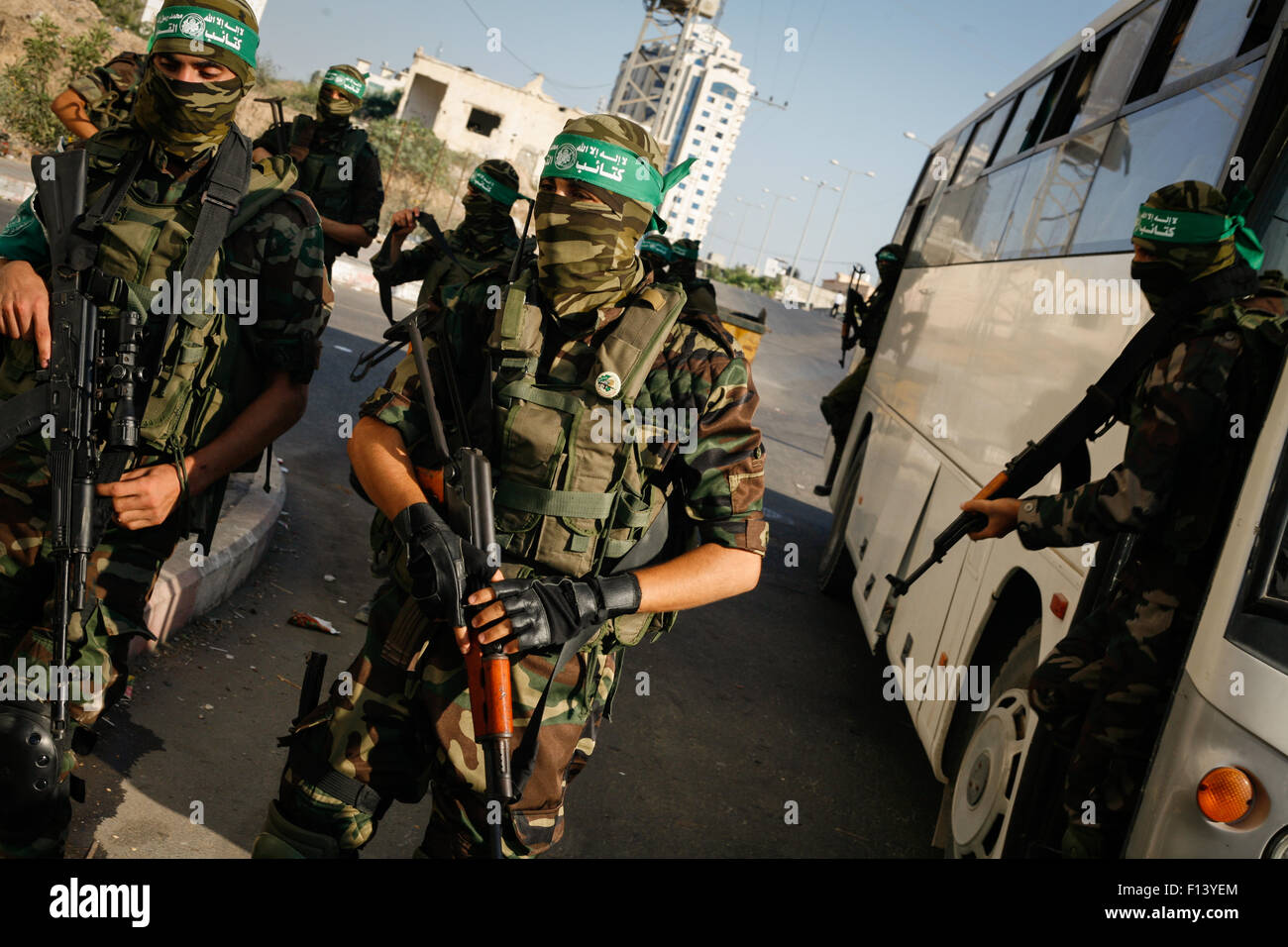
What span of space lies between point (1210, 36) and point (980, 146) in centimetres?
388

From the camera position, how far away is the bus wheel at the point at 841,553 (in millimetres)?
7789

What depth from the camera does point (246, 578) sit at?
5.16 meters

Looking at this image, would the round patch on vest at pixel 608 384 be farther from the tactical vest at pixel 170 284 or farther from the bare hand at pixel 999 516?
the bare hand at pixel 999 516

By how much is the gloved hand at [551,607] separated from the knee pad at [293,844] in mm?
600

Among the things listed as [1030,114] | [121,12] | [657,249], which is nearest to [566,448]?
[1030,114]

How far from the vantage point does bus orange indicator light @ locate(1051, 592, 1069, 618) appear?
3.41 m

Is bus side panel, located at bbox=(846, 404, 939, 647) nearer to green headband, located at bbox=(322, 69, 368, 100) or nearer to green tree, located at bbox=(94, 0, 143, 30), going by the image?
green headband, located at bbox=(322, 69, 368, 100)

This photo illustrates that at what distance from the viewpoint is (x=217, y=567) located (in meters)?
4.61

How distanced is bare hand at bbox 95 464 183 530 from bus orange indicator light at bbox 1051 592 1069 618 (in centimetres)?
255

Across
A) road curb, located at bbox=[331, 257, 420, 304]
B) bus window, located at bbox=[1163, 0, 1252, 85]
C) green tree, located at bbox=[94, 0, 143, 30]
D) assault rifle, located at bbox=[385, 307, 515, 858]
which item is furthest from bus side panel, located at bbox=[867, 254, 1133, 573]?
green tree, located at bbox=[94, 0, 143, 30]

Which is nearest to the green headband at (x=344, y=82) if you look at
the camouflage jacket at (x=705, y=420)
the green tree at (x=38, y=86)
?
the camouflage jacket at (x=705, y=420)

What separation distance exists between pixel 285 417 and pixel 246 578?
2504 millimetres

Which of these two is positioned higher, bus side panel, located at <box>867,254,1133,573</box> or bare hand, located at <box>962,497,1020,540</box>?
bus side panel, located at <box>867,254,1133,573</box>

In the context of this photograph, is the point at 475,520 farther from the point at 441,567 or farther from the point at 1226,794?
the point at 1226,794
